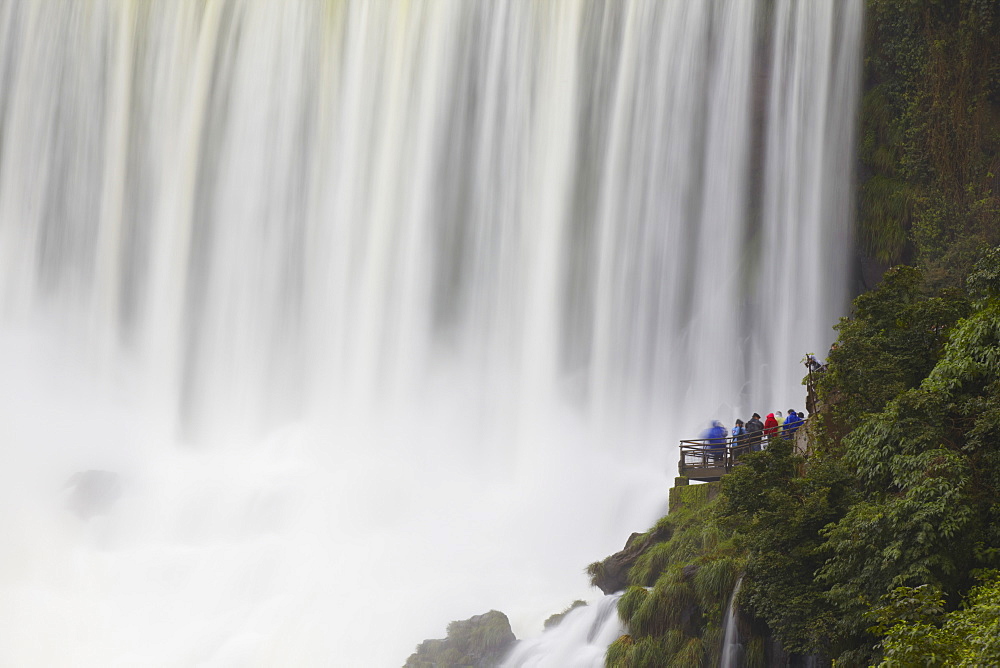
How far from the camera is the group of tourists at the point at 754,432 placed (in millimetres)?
24350

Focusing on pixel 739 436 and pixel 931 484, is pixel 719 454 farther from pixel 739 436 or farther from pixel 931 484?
pixel 931 484

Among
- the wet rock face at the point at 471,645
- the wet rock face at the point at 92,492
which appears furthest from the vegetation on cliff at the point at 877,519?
the wet rock face at the point at 92,492

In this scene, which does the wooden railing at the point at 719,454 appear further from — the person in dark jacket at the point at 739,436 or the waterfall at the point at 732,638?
the waterfall at the point at 732,638

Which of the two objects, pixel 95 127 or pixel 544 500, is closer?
pixel 544 500

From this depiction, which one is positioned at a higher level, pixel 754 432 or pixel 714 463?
pixel 754 432

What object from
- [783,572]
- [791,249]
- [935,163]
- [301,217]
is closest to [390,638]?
[783,572]

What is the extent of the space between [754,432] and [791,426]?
4.36 feet

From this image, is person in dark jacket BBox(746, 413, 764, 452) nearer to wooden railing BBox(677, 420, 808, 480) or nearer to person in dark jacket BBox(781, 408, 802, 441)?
wooden railing BBox(677, 420, 808, 480)

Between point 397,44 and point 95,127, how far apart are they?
17.6 m

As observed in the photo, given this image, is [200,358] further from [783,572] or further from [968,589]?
[968,589]

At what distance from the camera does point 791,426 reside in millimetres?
24531

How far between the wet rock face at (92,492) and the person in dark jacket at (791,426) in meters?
30.8

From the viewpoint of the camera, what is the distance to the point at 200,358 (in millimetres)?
52156

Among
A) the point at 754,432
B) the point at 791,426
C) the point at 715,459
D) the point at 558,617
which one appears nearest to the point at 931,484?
the point at 791,426
